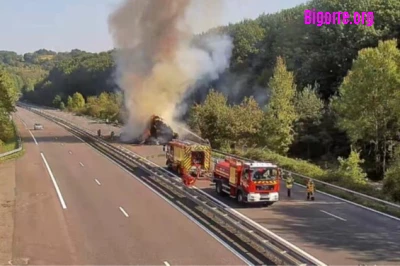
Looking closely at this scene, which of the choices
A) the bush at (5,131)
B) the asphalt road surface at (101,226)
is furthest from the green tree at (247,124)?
the bush at (5,131)

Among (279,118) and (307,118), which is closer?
(279,118)

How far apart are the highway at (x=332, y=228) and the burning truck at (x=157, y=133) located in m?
32.3

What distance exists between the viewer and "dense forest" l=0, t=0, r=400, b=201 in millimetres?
44031

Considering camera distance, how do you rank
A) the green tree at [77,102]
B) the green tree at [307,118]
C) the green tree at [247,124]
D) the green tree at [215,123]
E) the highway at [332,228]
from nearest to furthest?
1. the highway at [332,228]
2. the green tree at [247,124]
3. the green tree at [215,123]
4. the green tree at [307,118]
5. the green tree at [77,102]

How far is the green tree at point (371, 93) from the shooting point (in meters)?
43.9

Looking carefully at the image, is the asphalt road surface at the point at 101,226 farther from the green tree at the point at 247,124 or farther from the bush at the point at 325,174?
the green tree at the point at 247,124

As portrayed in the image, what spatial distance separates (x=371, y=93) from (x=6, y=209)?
30.3 meters

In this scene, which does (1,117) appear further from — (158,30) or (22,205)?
(22,205)

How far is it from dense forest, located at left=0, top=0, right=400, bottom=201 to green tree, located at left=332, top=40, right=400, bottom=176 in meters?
0.08

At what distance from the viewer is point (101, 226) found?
22422 millimetres

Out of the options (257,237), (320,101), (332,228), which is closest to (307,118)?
(320,101)

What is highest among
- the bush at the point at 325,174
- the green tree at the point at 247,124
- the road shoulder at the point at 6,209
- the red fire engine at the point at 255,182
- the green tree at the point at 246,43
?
the green tree at the point at 246,43

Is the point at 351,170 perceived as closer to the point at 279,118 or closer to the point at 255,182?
the point at 255,182

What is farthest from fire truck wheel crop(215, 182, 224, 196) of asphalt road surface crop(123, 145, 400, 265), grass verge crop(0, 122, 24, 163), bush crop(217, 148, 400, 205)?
grass verge crop(0, 122, 24, 163)
